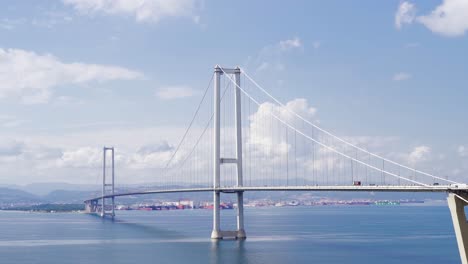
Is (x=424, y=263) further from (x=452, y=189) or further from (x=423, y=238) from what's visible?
(x=423, y=238)

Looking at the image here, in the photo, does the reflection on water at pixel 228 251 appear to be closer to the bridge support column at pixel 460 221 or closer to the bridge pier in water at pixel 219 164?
the bridge pier in water at pixel 219 164

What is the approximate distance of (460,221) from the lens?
25625 millimetres

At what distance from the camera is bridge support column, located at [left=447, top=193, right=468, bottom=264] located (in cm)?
2539

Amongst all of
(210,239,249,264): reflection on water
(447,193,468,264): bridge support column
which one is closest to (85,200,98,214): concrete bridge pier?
(210,239,249,264): reflection on water

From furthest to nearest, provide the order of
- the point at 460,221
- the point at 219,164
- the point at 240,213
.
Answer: the point at 240,213 < the point at 219,164 < the point at 460,221

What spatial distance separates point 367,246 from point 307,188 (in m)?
10.6

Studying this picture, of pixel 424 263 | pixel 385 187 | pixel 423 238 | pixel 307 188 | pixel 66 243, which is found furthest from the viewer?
pixel 423 238

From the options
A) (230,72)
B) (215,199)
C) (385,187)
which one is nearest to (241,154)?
(215,199)

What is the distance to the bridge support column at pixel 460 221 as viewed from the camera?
25391 millimetres

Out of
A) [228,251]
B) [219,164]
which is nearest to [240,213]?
[219,164]

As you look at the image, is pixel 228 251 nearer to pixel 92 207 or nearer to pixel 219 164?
pixel 219 164

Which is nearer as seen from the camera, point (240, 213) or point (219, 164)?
point (219, 164)

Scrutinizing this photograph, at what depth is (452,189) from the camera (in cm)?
2650

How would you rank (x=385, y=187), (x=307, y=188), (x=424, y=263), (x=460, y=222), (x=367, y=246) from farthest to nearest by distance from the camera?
1. (x=367, y=246)
2. (x=307, y=188)
3. (x=424, y=263)
4. (x=385, y=187)
5. (x=460, y=222)
